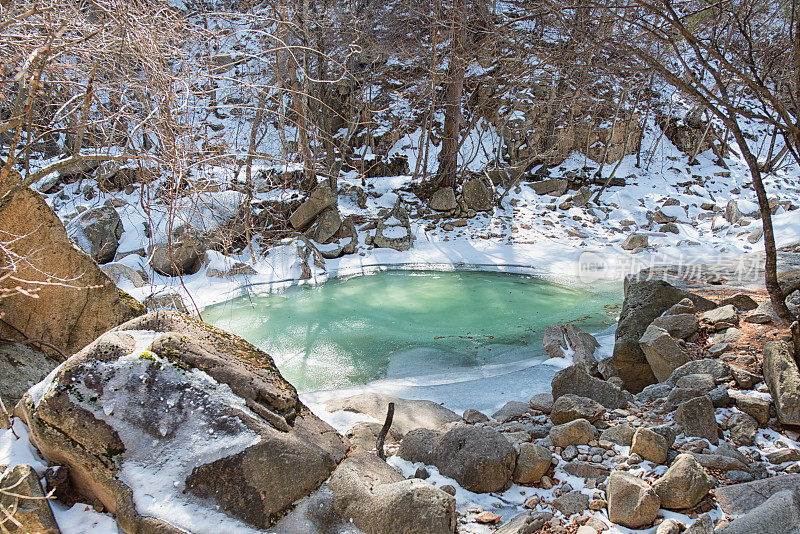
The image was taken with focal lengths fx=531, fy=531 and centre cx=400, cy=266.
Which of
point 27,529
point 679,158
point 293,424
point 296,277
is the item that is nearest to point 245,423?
point 293,424

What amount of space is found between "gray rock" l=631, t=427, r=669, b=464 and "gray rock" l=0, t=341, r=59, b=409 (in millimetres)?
3665

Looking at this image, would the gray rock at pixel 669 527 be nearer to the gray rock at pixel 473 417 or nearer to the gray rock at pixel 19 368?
the gray rock at pixel 473 417

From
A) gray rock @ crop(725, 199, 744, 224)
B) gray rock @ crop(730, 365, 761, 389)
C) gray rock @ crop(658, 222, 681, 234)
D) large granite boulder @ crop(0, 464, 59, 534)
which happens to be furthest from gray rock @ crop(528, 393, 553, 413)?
gray rock @ crop(725, 199, 744, 224)

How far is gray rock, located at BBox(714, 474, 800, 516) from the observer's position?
2477mm

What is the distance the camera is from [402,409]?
185 inches

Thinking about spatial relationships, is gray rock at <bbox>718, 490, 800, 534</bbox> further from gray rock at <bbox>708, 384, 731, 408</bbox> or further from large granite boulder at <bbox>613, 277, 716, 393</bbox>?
large granite boulder at <bbox>613, 277, 716, 393</bbox>

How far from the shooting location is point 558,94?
16.3 metres

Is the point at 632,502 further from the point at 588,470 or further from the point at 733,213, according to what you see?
the point at 733,213

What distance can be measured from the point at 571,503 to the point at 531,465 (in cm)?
36

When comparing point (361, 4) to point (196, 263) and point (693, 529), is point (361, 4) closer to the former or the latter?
point (196, 263)

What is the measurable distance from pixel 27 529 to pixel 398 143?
1570cm

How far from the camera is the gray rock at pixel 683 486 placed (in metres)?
2.55

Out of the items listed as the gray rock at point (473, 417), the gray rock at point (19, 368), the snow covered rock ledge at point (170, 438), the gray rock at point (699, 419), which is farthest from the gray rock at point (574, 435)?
the gray rock at point (19, 368)

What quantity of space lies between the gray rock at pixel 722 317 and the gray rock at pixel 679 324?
0.14 metres
